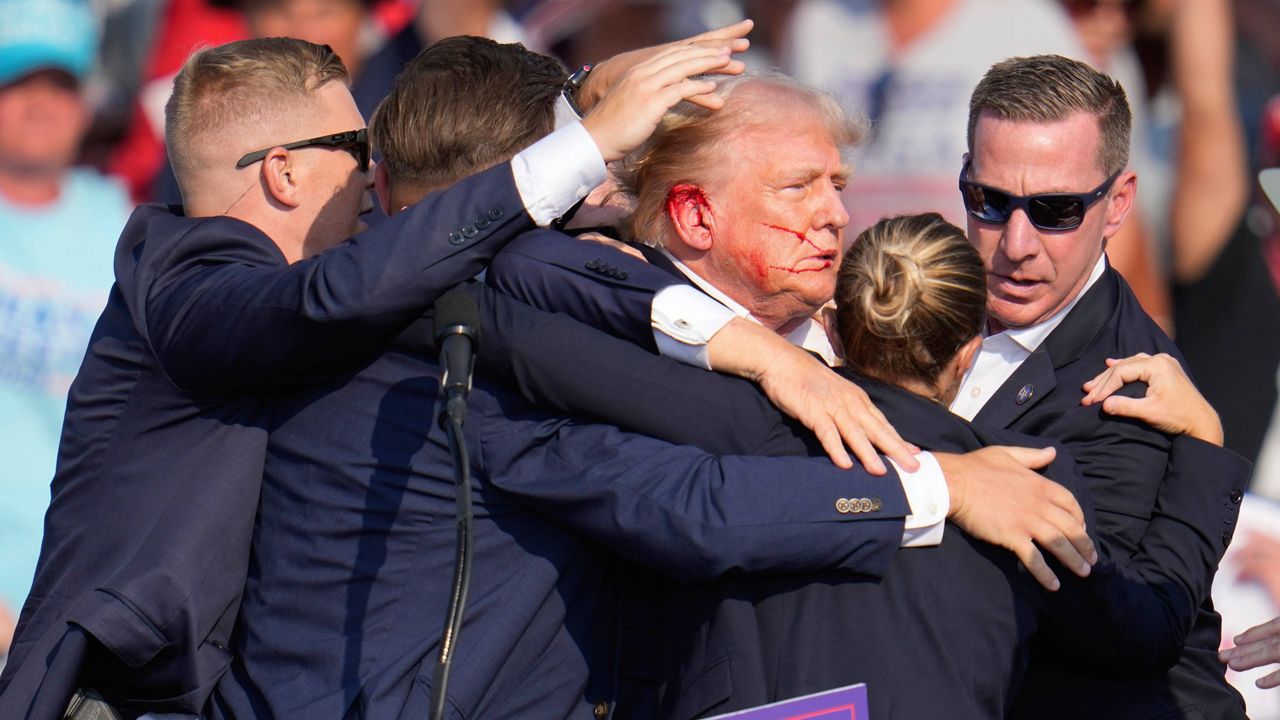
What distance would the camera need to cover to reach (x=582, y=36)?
5957 millimetres

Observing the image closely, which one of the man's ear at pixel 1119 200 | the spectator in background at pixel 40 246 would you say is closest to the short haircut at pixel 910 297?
the man's ear at pixel 1119 200

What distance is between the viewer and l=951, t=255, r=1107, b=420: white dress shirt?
10.8ft

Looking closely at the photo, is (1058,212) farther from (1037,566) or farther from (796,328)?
(1037,566)

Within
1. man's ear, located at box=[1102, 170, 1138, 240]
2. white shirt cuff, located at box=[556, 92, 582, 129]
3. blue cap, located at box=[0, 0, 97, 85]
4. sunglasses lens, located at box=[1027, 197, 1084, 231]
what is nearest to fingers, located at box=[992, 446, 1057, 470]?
sunglasses lens, located at box=[1027, 197, 1084, 231]

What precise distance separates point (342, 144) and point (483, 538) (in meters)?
0.91

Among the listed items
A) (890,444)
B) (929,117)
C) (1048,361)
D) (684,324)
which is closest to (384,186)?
(684,324)

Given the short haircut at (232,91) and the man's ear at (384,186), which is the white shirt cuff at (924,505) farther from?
the short haircut at (232,91)

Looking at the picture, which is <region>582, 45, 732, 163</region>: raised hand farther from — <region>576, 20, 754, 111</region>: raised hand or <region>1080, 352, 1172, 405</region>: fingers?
<region>1080, 352, 1172, 405</region>: fingers

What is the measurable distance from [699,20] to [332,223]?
284 cm

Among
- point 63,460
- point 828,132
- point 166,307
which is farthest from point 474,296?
point 63,460

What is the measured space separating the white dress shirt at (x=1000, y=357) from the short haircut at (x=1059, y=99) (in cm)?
25

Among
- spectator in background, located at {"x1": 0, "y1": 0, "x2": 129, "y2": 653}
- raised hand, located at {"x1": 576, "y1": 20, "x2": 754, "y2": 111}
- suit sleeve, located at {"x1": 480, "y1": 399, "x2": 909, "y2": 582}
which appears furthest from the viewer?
spectator in background, located at {"x1": 0, "y1": 0, "x2": 129, "y2": 653}

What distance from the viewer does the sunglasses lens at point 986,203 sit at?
336 cm

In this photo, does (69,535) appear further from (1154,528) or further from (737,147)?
(1154,528)
